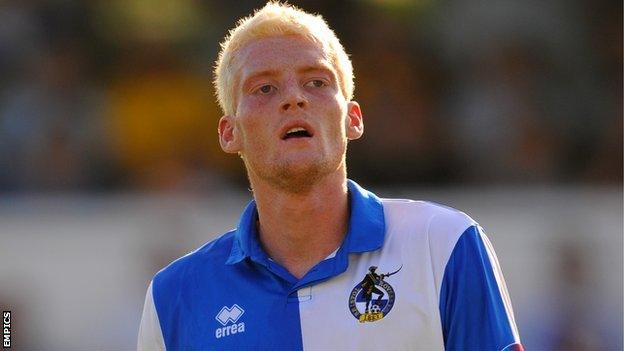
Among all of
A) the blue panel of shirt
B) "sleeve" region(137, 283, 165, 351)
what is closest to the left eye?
the blue panel of shirt

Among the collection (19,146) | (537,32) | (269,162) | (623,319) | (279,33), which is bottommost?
(623,319)

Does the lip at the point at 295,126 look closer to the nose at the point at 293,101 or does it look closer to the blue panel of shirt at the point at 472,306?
the nose at the point at 293,101

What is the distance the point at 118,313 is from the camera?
719cm

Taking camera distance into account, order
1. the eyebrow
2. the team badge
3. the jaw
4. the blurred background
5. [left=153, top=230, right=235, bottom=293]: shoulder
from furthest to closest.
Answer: the blurred background → [left=153, top=230, right=235, bottom=293]: shoulder → the eyebrow → the jaw → the team badge

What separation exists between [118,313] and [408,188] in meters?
1.93

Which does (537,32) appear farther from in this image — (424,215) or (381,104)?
(424,215)

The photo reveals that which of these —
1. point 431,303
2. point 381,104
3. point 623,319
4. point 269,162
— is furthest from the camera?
point 381,104

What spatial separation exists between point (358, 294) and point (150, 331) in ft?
2.25

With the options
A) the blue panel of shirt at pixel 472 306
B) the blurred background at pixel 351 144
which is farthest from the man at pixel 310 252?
the blurred background at pixel 351 144

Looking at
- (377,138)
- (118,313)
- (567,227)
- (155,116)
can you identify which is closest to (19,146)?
(155,116)

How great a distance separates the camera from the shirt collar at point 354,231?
3490 mm

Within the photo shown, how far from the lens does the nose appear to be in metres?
3.52

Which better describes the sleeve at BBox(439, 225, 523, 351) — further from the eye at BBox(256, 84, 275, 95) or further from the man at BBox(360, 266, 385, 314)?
the eye at BBox(256, 84, 275, 95)

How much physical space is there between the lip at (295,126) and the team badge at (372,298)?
0.44 meters
